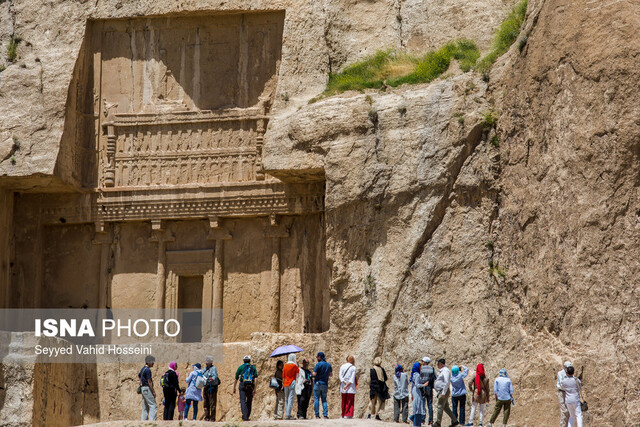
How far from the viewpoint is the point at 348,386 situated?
21.5m

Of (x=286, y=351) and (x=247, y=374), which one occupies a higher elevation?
(x=286, y=351)

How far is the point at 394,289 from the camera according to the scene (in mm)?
24469

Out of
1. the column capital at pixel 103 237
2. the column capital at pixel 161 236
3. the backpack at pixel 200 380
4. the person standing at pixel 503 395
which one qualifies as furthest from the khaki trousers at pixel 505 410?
the column capital at pixel 103 237

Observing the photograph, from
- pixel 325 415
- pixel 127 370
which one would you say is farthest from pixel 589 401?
pixel 127 370

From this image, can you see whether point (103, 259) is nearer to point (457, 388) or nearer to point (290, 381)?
point (290, 381)

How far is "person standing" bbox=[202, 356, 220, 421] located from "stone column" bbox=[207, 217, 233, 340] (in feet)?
15.3

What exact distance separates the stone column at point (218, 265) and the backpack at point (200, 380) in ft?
16.7

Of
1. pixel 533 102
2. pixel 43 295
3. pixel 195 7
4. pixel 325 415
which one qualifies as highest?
pixel 195 7

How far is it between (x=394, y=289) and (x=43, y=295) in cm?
841

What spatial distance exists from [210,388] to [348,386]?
2.41 m

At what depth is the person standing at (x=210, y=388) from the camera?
22.0 metres

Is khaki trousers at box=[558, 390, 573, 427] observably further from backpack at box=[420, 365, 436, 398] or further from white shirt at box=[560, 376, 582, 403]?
backpack at box=[420, 365, 436, 398]

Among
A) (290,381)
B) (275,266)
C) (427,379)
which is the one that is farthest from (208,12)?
(427,379)

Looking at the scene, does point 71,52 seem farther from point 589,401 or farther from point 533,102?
point 589,401
